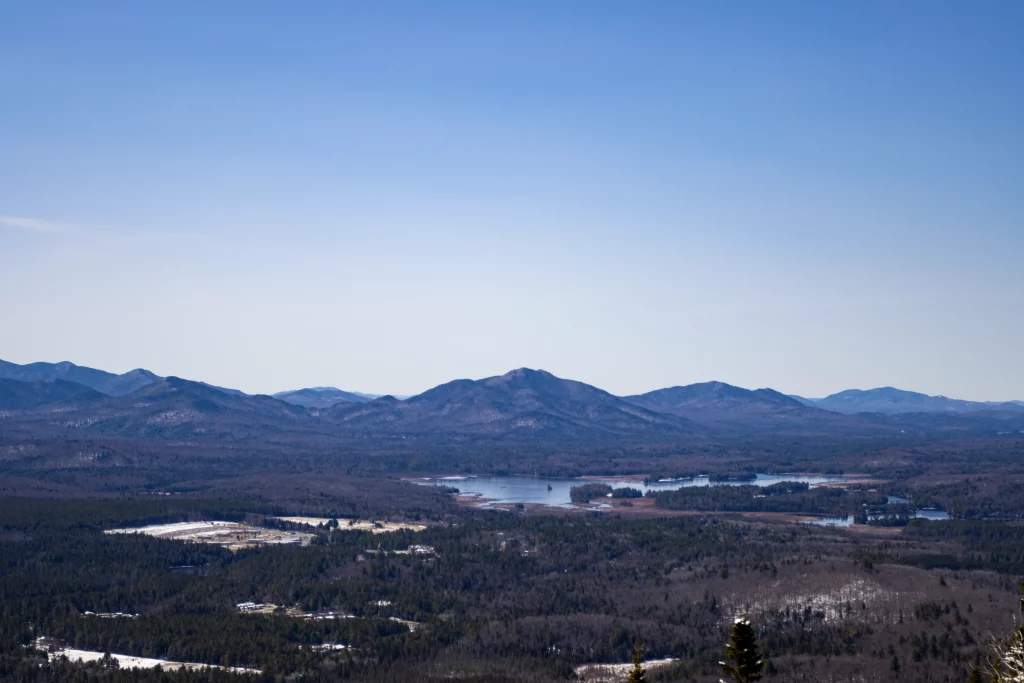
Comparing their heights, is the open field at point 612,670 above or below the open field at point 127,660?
above

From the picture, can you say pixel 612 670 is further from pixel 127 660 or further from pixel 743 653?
pixel 743 653

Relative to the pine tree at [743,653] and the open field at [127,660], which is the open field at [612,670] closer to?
the open field at [127,660]

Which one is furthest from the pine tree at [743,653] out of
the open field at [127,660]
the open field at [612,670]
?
the open field at [127,660]

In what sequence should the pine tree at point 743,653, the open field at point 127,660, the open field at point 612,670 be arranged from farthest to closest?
1. the open field at point 127,660
2. the open field at point 612,670
3. the pine tree at point 743,653

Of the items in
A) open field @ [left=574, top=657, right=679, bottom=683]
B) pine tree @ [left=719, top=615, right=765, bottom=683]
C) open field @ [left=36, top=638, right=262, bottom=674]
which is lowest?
open field @ [left=36, top=638, right=262, bottom=674]

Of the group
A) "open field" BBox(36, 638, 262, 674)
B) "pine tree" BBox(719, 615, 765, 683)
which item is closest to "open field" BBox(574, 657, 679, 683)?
"open field" BBox(36, 638, 262, 674)

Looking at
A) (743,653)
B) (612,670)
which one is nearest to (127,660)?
(612,670)

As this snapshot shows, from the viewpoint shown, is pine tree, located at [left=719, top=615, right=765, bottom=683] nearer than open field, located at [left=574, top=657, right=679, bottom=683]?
Yes

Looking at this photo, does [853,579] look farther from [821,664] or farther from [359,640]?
[359,640]

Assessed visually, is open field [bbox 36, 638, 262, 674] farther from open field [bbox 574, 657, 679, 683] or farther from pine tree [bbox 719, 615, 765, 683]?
pine tree [bbox 719, 615, 765, 683]

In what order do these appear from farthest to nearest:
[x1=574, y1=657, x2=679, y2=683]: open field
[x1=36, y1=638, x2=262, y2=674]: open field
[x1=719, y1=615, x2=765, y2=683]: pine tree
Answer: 1. [x1=36, y1=638, x2=262, y2=674]: open field
2. [x1=574, y1=657, x2=679, y2=683]: open field
3. [x1=719, y1=615, x2=765, y2=683]: pine tree

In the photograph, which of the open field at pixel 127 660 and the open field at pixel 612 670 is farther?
the open field at pixel 127 660
